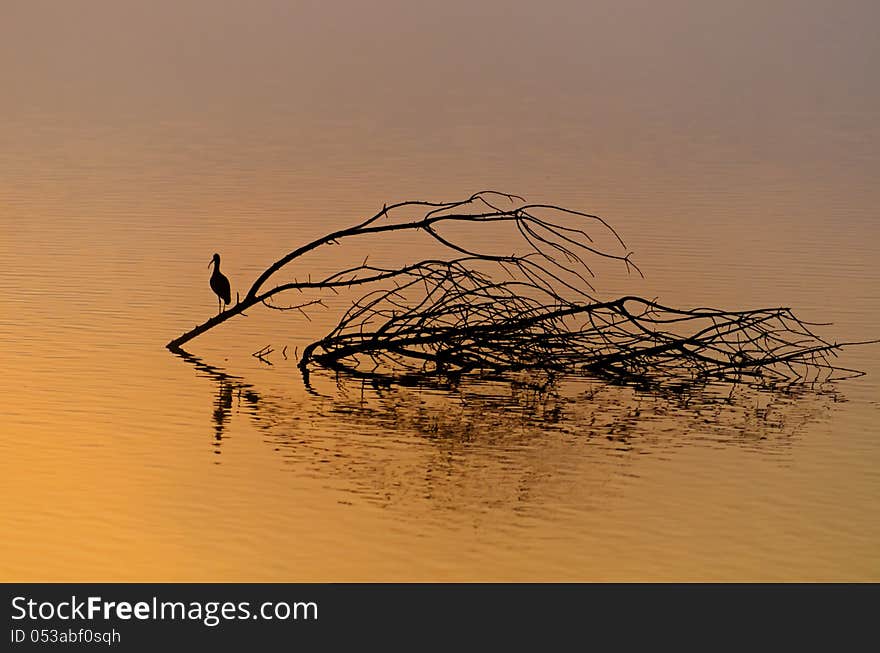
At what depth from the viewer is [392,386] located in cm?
1446

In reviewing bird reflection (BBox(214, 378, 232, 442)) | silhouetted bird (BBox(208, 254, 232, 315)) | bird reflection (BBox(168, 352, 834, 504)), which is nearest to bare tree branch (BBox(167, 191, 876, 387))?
bird reflection (BBox(168, 352, 834, 504))

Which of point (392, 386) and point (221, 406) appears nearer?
point (221, 406)

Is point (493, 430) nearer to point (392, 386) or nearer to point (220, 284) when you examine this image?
point (392, 386)

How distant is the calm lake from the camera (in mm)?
10477

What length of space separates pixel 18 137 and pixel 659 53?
37591mm

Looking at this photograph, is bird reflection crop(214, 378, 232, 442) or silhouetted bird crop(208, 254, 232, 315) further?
silhouetted bird crop(208, 254, 232, 315)

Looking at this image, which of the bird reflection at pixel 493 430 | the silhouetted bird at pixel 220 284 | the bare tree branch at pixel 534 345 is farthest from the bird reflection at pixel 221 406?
the silhouetted bird at pixel 220 284

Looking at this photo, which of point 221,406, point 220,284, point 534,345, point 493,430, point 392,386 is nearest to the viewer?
point 493,430

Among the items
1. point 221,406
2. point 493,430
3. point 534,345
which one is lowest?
point 493,430

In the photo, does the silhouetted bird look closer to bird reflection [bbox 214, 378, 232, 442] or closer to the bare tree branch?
the bare tree branch

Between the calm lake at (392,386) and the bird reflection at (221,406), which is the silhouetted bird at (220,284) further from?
the bird reflection at (221,406)

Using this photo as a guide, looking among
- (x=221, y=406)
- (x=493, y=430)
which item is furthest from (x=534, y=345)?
(x=221, y=406)

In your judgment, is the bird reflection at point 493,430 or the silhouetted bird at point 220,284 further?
the silhouetted bird at point 220,284

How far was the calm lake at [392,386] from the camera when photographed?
10.5 metres
